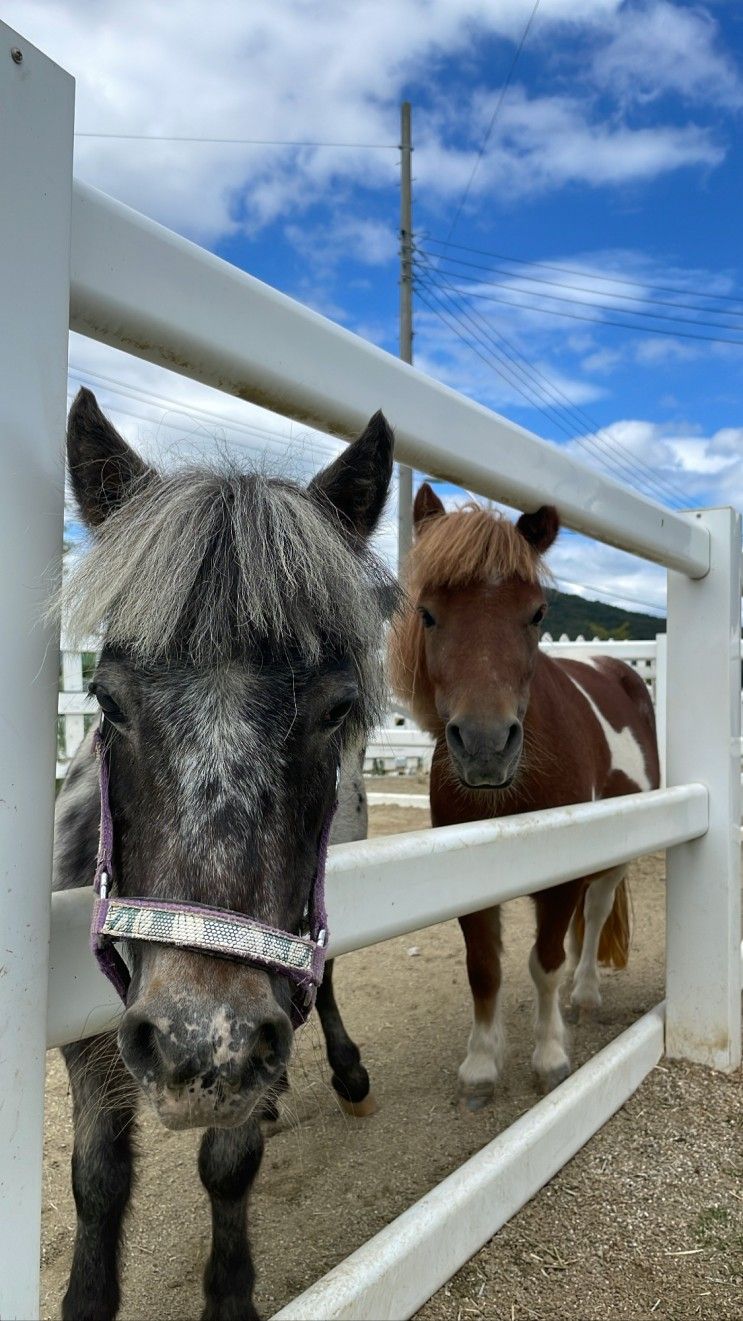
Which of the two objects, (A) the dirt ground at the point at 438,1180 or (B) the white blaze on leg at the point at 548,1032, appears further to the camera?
(B) the white blaze on leg at the point at 548,1032

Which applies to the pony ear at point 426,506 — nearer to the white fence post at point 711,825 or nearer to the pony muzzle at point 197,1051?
the white fence post at point 711,825

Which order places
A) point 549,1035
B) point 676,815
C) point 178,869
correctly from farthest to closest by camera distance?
point 549,1035 < point 676,815 < point 178,869

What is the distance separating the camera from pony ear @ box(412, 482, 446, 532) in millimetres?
3238

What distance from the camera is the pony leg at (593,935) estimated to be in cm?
433

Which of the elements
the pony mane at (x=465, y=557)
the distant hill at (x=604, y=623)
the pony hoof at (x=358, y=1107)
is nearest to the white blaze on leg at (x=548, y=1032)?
the pony hoof at (x=358, y=1107)

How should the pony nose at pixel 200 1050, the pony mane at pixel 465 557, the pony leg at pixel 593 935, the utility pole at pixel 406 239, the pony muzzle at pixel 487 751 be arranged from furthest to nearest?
the utility pole at pixel 406 239 → the pony leg at pixel 593 935 → the pony mane at pixel 465 557 → the pony muzzle at pixel 487 751 → the pony nose at pixel 200 1050

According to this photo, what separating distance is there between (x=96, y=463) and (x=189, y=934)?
73 centimetres

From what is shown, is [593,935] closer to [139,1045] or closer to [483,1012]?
[483,1012]

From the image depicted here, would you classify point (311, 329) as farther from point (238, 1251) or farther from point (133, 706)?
point (238, 1251)

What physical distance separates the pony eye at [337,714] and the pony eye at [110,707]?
0.30 m

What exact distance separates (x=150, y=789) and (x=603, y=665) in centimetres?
456

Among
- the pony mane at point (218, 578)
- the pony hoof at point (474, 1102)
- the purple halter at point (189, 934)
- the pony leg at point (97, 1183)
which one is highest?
the pony mane at point (218, 578)

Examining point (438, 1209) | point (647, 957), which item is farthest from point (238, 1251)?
point (647, 957)

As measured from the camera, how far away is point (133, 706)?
123cm
